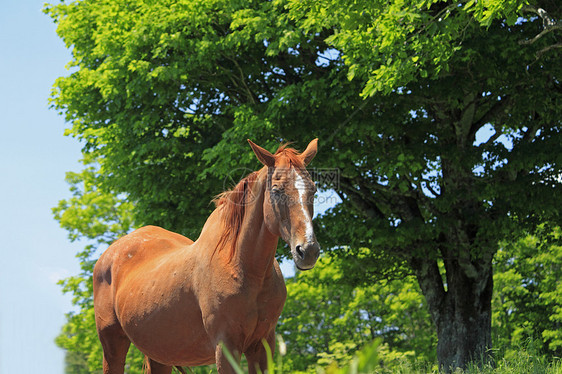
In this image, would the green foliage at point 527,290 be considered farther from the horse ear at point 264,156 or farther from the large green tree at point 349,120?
the horse ear at point 264,156

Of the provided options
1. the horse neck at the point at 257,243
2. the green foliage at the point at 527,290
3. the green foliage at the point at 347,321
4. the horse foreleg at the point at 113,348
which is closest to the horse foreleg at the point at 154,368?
the horse foreleg at the point at 113,348

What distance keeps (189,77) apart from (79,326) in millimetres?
18567

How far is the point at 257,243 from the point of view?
5.11 metres

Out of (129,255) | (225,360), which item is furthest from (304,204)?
(129,255)

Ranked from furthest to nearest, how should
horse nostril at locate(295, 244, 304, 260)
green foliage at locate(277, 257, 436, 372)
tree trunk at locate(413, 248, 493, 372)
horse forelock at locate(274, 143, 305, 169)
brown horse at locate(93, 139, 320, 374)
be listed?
1. green foliage at locate(277, 257, 436, 372)
2. tree trunk at locate(413, 248, 493, 372)
3. horse forelock at locate(274, 143, 305, 169)
4. brown horse at locate(93, 139, 320, 374)
5. horse nostril at locate(295, 244, 304, 260)

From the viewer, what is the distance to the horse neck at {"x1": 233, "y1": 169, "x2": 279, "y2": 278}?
507 cm

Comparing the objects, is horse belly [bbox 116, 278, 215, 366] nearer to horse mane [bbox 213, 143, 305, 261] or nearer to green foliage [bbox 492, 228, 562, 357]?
horse mane [bbox 213, 143, 305, 261]

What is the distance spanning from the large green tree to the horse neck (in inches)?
258

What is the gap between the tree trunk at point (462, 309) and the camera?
1608 cm

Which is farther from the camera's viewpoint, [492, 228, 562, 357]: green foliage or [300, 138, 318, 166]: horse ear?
[492, 228, 562, 357]: green foliage

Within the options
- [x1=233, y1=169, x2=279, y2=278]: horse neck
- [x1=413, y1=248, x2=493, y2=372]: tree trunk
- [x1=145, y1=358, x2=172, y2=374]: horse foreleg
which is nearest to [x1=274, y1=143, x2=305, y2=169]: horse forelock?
[x1=233, y1=169, x2=279, y2=278]: horse neck

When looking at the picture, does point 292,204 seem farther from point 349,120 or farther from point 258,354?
point 349,120

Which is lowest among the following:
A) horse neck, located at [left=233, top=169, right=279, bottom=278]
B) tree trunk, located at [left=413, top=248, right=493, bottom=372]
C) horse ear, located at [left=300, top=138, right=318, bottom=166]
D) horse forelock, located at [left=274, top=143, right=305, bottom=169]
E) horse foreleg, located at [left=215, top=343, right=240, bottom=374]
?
horse foreleg, located at [left=215, top=343, right=240, bottom=374]

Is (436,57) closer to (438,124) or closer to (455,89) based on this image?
(455,89)
